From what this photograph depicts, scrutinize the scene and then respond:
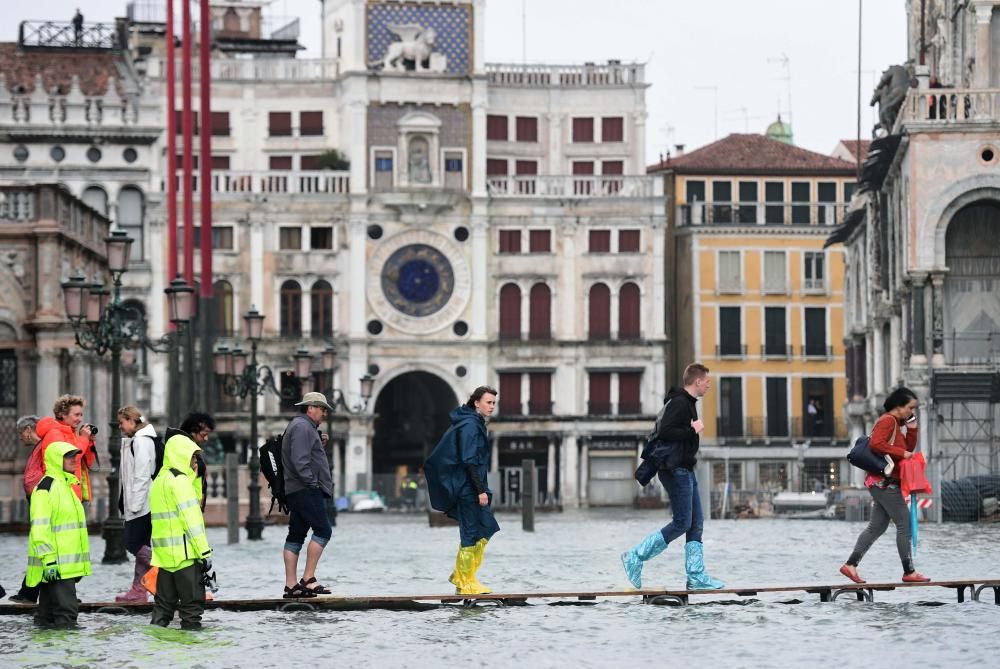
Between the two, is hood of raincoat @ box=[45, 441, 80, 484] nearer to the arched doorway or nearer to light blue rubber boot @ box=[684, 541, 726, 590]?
light blue rubber boot @ box=[684, 541, 726, 590]

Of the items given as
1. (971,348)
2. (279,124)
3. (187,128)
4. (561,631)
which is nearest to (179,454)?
(561,631)

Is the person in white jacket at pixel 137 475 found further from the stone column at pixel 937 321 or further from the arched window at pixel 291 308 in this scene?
the arched window at pixel 291 308

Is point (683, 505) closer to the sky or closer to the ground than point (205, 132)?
closer to the ground

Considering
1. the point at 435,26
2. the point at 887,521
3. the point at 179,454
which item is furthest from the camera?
the point at 435,26

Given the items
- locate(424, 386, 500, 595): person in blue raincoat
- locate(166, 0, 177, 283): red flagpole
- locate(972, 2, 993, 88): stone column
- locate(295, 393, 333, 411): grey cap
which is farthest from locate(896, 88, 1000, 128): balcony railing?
locate(295, 393, 333, 411): grey cap

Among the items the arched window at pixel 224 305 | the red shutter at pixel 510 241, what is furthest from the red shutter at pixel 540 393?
the arched window at pixel 224 305

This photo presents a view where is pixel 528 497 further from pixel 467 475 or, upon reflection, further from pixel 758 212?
pixel 758 212

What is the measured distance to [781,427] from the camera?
8294 cm

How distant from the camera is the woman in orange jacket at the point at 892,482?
18750 mm

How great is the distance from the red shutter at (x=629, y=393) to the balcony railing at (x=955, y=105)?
119ft

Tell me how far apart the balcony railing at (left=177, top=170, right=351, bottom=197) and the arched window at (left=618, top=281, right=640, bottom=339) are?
10.4 metres

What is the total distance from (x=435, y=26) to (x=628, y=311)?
474 inches

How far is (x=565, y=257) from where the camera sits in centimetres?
8125

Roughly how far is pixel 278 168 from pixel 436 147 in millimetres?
5812
